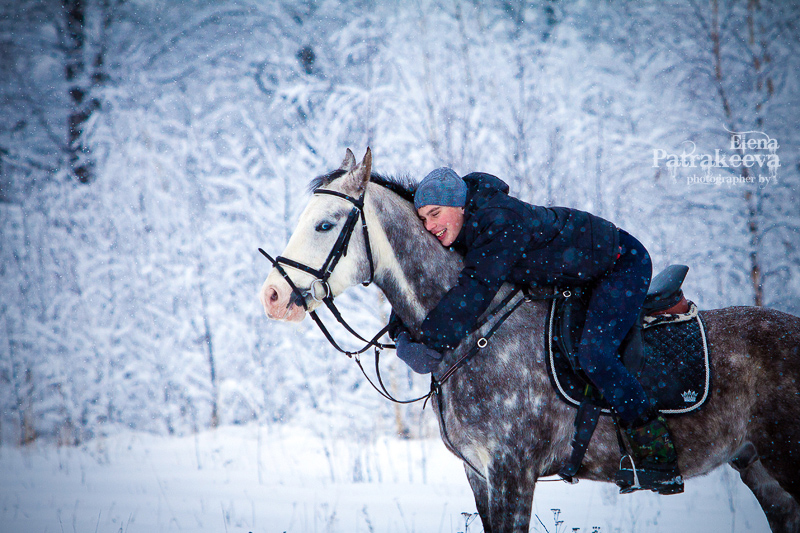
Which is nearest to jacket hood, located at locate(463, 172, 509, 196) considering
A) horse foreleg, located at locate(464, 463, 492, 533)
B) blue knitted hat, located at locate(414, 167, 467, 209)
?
blue knitted hat, located at locate(414, 167, 467, 209)

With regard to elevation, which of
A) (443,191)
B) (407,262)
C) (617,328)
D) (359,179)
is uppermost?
(359,179)

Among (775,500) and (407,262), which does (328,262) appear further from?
(775,500)

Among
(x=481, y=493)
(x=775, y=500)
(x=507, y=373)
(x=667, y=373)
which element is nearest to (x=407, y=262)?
(x=507, y=373)

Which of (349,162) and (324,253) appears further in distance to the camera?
(349,162)

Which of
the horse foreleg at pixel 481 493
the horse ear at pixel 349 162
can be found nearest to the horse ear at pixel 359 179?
the horse ear at pixel 349 162

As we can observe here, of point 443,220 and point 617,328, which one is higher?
point 443,220

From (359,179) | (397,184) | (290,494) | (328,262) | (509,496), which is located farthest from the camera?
(290,494)

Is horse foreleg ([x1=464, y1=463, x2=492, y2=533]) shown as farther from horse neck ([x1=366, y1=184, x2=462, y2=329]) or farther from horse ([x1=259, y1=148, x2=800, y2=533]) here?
horse neck ([x1=366, y1=184, x2=462, y2=329])

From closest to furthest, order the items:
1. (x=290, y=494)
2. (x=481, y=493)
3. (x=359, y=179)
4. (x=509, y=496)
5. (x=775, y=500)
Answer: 1. (x=509, y=496)
2. (x=359, y=179)
3. (x=481, y=493)
4. (x=775, y=500)
5. (x=290, y=494)

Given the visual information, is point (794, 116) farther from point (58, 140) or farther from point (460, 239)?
point (58, 140)

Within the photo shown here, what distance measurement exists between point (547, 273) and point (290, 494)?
454 cm

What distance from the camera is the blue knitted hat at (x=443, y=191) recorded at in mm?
2473

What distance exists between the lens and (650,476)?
2461 mm

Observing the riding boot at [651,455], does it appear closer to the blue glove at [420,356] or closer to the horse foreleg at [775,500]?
the horse foreleg at [775,500]
